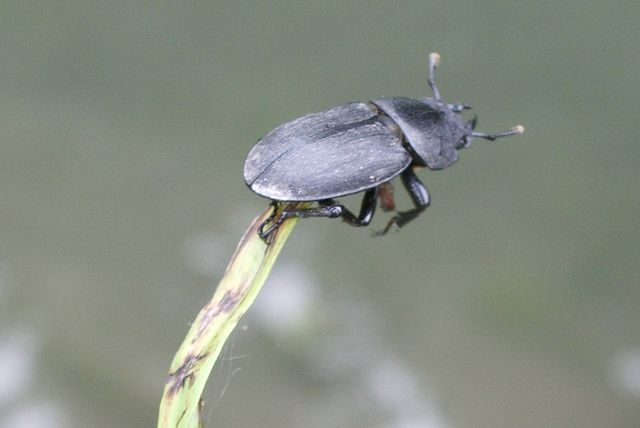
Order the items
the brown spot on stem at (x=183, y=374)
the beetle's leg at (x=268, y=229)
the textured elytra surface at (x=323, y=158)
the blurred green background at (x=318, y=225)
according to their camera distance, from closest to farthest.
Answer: the brown spot on stem at (x=183, y=374)
the beetle's leg at (x=268, y=229)
the textured elytra surface at (x=323, y=158)
the blurred green background at (x=318, y=225)

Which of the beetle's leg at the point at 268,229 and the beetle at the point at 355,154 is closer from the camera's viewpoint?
the beetle's leg at the point at 268,229

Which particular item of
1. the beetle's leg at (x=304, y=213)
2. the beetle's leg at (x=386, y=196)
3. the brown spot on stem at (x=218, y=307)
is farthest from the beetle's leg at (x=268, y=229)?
the beetle's leg at (x=386, y=196)

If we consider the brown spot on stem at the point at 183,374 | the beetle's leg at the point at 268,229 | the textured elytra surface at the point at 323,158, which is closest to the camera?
the brown spot on stem at the point at 183,374

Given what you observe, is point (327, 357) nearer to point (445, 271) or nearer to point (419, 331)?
point (419, 331)

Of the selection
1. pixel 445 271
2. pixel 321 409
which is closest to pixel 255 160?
pixel 321 409

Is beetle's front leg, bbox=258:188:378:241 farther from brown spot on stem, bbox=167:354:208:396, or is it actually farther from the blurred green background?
the blurred green background

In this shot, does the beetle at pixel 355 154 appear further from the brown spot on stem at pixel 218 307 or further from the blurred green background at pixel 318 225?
the blurred green background at pixel 318 225

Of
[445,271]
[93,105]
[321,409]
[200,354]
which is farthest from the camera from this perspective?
[93,105]
